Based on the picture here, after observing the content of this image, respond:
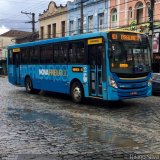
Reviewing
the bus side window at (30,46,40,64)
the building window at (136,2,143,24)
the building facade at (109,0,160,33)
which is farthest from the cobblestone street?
the building window at (136,2,143,24)

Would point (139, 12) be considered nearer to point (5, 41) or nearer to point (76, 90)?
point (76, 90)

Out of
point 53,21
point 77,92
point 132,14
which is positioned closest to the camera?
point 77,92

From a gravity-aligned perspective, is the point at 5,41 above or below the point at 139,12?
below

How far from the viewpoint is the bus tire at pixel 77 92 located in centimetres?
1619

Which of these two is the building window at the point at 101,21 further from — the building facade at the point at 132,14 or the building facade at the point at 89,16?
the building facade at the point at 132,14

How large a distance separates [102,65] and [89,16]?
86.5 feet

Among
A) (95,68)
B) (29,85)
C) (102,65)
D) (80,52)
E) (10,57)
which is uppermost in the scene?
(80,52)

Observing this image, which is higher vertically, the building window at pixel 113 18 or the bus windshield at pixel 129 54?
the building window at pixel 113 18

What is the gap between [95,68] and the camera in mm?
15219

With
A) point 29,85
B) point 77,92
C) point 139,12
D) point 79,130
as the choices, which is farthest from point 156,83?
point 139,12

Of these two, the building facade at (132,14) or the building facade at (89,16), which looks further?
the building facade at (89,16)

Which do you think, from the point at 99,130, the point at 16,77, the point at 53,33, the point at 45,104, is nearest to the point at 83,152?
the point at 99,130

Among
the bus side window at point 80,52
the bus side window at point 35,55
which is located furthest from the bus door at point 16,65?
the bus side window at point 80,52

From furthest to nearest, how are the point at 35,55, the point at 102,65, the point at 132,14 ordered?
the point at 132,14 < the point at 35,55 < the point at 102,65
